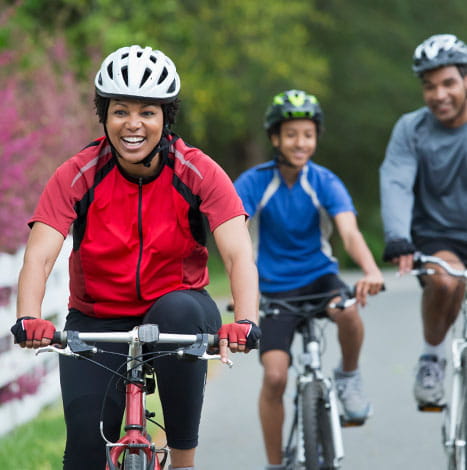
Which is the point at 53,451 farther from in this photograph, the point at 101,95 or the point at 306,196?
the point at 101,95

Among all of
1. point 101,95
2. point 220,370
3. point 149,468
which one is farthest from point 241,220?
point 220,370

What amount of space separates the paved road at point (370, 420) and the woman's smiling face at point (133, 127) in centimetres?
345

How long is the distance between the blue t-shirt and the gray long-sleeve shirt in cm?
36

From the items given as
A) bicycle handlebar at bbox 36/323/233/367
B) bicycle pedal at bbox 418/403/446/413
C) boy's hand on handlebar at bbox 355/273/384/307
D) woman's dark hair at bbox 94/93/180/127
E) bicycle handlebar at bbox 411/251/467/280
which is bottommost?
bicycle handlebar at bbox 36/323/233/367

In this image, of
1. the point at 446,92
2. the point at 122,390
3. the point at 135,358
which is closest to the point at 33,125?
the point at 446,92

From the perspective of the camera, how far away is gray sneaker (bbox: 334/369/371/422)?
23.1 ft

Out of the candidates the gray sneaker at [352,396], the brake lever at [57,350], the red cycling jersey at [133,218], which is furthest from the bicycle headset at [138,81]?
the gray sneaker at [352,396]

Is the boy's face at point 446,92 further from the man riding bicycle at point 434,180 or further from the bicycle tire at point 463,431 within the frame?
the bicycle tire at point 463,431

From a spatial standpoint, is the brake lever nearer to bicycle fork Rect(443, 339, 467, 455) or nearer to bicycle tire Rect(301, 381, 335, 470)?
bicycle tire Rect(301, 381, 335, 470)

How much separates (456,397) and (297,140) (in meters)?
1.75

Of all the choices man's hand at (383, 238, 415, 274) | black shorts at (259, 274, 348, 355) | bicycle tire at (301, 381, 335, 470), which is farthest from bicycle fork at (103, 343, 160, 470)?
black shorts at (259, 274, 348, 355)

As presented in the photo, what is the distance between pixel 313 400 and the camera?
6441 millimetres

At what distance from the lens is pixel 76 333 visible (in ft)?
14.0

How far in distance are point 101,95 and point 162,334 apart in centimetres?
109
